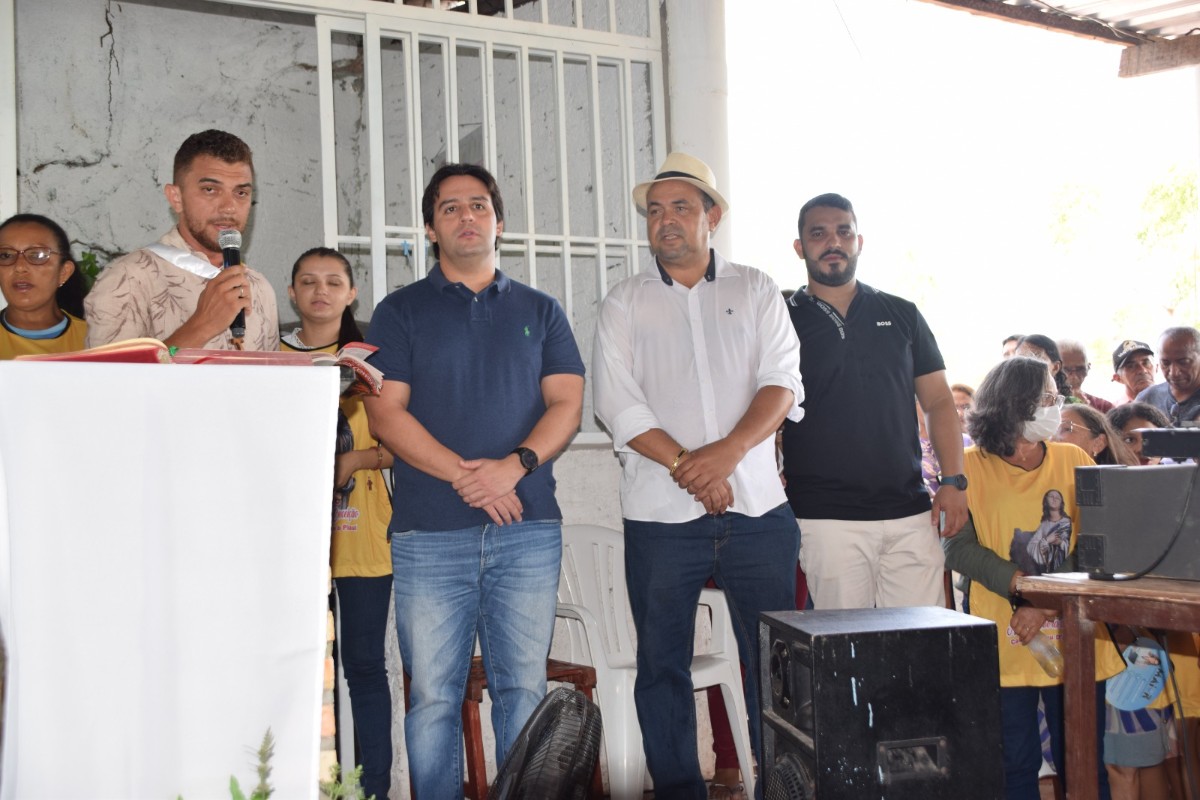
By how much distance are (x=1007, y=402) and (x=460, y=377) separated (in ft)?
5.49

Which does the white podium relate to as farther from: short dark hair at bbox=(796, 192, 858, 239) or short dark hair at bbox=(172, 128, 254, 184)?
short dark hair at bbox=(796, 192, 858, 239)

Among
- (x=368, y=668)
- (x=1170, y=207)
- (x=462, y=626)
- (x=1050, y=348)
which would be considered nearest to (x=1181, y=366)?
(x=1050, y=348)

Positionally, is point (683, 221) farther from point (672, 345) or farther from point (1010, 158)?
point (1010, 158)

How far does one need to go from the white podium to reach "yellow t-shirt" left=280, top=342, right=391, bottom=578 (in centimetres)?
164

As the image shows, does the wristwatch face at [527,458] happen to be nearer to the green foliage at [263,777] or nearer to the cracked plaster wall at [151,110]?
the green foliage at [263,777]

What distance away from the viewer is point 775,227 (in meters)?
12.2

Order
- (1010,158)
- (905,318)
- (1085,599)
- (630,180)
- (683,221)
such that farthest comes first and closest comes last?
(1010,158), (630,180), (905,318), (683,221), (1085,599)

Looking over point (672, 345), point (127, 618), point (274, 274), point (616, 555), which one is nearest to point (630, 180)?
point (672, 345)

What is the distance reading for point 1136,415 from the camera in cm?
374

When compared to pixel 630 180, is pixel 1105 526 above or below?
below

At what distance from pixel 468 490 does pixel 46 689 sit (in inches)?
54.6

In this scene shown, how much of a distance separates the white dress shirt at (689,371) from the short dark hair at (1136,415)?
1370mm

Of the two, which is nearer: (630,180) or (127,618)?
(127,618)

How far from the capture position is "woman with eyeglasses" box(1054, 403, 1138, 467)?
3.49 metres
